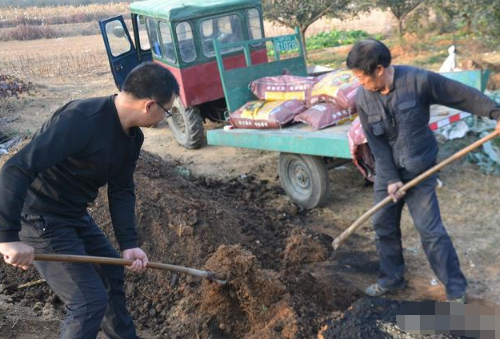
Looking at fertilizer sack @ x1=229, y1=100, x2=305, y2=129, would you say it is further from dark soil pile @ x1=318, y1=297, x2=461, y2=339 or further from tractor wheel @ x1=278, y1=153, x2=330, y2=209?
dark soil pile @ x1=318, y1=297, x2=461, y2=339

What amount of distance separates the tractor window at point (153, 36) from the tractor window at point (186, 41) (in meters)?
0.57

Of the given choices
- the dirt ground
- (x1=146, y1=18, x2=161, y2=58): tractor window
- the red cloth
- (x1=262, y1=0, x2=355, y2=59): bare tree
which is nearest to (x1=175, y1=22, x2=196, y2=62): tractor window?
(x1=146, y1=18, x2=161, y2=58): tractor window

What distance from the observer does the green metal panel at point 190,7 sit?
766 centimetres

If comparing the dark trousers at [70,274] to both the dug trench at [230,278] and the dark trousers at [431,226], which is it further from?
the dark trousers at [431,226]

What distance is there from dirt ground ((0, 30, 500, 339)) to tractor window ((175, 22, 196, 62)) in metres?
1.73

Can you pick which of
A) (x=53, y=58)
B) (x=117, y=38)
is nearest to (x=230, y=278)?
(x=117, y=38)

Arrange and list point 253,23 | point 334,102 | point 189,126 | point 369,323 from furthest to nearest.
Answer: point 189,126, point 253,23, point 334,102, point 369,323

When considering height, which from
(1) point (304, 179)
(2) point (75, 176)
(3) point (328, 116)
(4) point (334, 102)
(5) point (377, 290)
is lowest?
(5) point (377, 290)

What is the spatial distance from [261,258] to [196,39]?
4.18 m

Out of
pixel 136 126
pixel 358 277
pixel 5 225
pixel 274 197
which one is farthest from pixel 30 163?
pixel 274 197

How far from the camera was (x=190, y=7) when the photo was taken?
25.4ft

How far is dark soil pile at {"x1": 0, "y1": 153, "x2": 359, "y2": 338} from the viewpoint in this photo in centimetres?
389

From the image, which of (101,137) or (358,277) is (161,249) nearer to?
(358,277)

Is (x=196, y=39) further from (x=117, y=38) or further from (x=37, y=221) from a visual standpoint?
(x=37, y=221)
